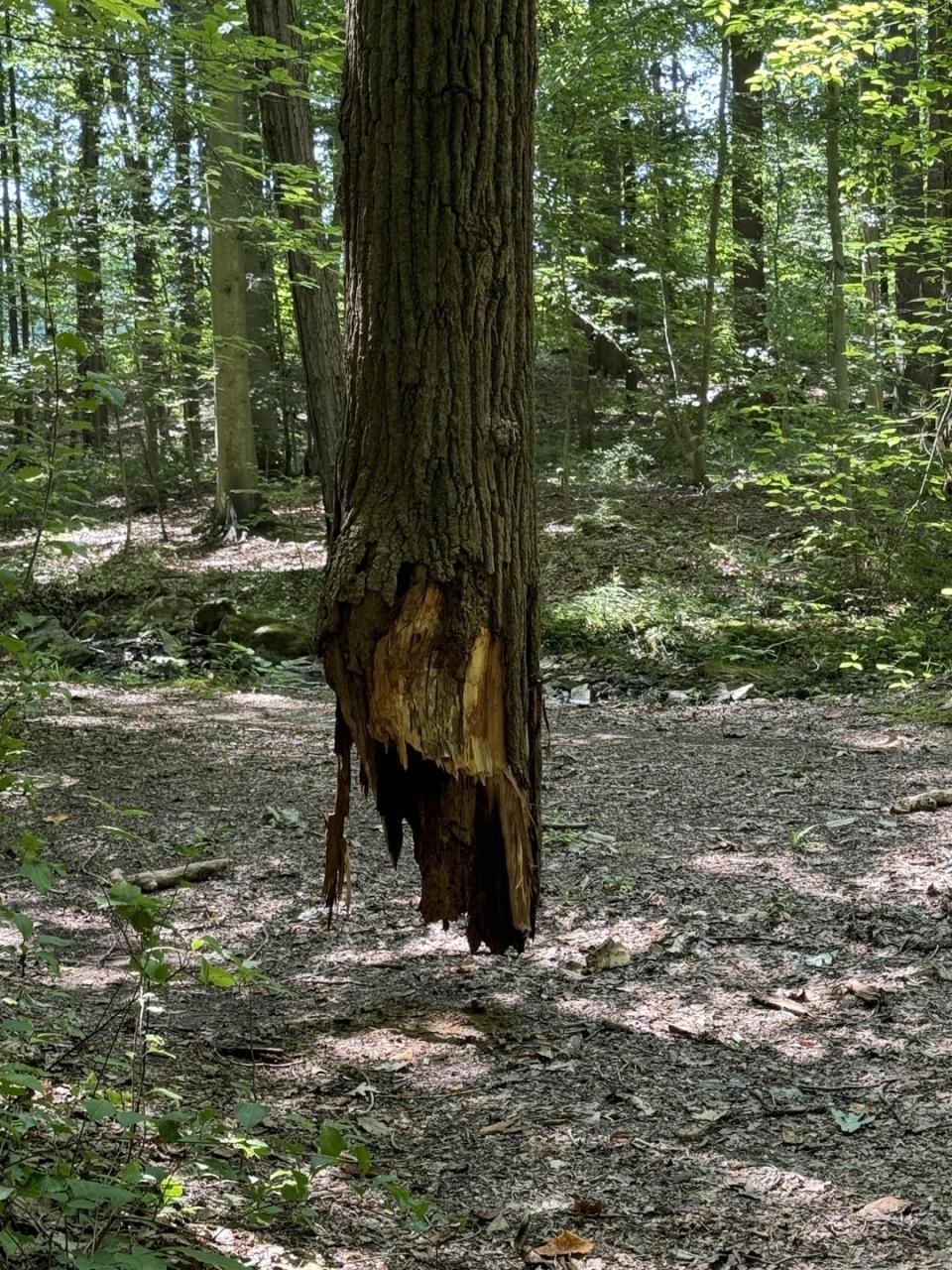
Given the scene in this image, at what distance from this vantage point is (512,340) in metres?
3.22

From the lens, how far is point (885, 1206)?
8.79 ft

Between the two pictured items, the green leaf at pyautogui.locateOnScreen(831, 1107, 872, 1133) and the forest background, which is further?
the forest background

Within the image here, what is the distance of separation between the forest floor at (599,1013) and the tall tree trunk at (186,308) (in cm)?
605

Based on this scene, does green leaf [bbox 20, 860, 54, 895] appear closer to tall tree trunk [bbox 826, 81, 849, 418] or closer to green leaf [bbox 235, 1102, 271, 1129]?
green leaf [bbox 235, 1102, 271, 1129]

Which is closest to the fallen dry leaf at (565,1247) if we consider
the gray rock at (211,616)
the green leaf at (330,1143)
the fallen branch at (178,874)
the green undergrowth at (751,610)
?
Answer: the green leaf at (330,1143)

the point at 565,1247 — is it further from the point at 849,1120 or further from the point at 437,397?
the point at 437,397

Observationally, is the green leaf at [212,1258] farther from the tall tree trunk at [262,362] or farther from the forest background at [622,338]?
the tall tree trunk at [262,362]

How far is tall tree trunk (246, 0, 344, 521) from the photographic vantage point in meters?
8.41

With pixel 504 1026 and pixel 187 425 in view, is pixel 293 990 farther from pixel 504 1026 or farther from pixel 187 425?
pixel 187 425

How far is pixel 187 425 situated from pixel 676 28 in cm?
1044

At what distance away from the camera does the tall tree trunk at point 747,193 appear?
1366 centimetres

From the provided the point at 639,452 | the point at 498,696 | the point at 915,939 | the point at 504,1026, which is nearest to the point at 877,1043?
the point at 915,939

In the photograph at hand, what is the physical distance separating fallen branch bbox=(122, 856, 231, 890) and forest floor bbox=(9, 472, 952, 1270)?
0.07 m

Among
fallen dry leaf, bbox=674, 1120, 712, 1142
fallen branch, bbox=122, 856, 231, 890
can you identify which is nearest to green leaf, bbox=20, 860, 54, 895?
fallen dry leaf, bbox=674, 1120, 712, 1142
